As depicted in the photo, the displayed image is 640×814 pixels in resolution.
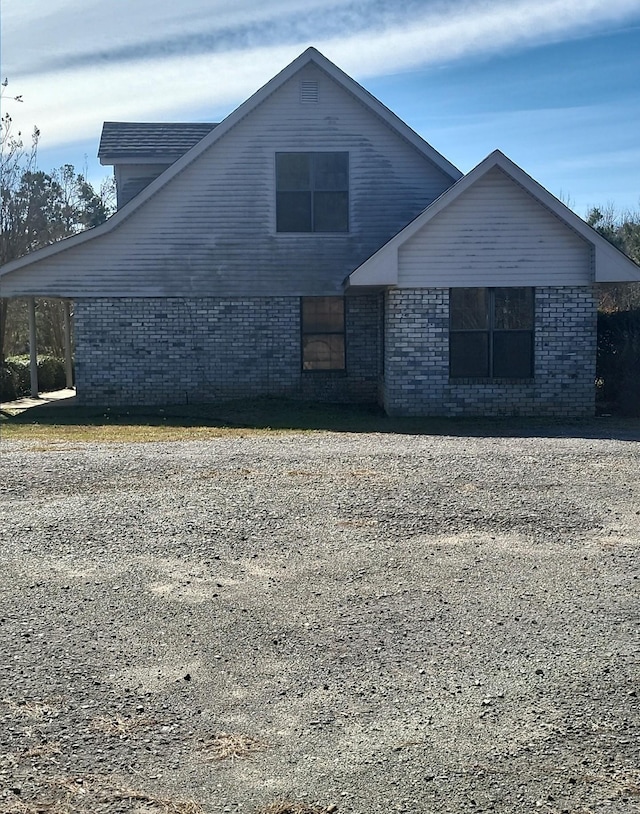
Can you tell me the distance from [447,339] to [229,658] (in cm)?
1270

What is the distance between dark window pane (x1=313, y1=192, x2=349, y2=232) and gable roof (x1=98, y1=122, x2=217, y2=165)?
150 inches

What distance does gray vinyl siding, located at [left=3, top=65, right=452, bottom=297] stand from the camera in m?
19.3

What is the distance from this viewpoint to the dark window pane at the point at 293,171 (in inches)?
773

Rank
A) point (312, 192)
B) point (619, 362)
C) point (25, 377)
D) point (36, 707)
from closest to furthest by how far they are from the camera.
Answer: point (36, 707), point (619, 362), point (312, 192), point (25, 377)

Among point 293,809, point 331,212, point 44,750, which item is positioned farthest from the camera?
point 331,212

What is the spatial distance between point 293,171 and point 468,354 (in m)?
6.23

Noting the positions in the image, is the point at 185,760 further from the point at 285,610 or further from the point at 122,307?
the point at 122,307

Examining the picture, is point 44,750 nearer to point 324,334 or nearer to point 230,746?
point 230,746

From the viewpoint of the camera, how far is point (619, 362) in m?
18.2

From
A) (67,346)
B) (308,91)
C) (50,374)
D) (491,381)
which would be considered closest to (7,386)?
(67,346)

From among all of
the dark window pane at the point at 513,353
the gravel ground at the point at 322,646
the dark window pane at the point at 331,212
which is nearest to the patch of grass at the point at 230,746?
the gravel ground at the point at 322,646

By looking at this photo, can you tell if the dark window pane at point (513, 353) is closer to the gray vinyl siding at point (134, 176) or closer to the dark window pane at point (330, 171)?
the dark window pane at point (330, 171)

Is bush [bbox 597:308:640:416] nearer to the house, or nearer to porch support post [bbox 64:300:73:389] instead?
the house

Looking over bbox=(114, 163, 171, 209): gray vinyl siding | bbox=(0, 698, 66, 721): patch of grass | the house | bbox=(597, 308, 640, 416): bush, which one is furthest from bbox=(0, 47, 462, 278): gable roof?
bbox=(0, 698, 66, 721): patch of grass
